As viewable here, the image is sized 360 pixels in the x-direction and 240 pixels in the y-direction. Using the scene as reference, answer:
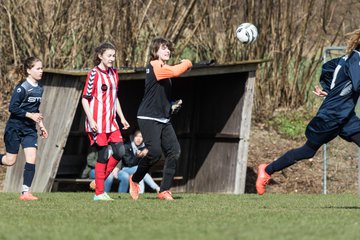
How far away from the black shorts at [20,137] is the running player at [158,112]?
4.69 feet

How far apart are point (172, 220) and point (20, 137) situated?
417cm

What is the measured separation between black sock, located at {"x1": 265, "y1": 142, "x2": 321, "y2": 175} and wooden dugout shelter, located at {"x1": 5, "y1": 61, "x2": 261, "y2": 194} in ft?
14.7

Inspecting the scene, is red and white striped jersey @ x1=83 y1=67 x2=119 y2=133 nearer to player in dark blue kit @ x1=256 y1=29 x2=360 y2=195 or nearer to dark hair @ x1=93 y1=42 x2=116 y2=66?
dark hair @ x1=93 y1=42 x2=116 y2=66

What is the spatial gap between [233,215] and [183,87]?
851 centimetres

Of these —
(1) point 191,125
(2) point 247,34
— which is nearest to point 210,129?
(1) point 191,125

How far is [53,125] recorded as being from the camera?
48.5ft

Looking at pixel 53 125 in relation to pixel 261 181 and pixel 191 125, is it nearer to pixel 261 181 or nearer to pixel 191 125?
pixel 191 125

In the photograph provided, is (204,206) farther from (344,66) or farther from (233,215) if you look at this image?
(344,66)

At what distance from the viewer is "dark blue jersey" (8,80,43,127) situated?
11633mm

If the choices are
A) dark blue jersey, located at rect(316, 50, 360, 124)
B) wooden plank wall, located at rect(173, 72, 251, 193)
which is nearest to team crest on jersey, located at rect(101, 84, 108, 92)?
dark blue jersey, located at rect(316, 50, 360, 124)

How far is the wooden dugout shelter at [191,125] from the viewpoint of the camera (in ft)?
48.1

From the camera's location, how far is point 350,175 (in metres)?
18.1

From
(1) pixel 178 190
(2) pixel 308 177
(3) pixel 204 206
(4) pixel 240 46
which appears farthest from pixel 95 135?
(4) pixel 240 46

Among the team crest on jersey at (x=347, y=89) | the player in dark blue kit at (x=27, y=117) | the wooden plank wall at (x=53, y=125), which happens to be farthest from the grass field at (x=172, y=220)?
the wooden plank wall at (x=53, y=125)
